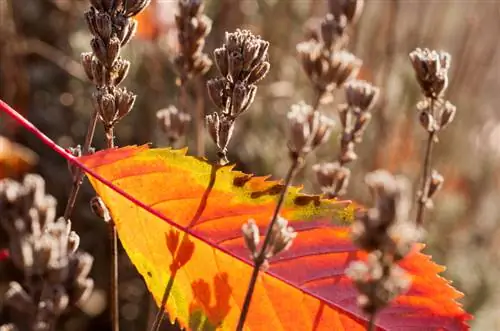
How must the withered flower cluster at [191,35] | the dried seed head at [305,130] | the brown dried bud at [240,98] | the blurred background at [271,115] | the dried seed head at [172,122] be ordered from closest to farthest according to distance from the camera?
the dried seed head at [305,130] < the brown dried bud at [240,98] < the withered flower cluster at [191,35] < the dried seed head at [172,122] < the blurred background at [271,115]

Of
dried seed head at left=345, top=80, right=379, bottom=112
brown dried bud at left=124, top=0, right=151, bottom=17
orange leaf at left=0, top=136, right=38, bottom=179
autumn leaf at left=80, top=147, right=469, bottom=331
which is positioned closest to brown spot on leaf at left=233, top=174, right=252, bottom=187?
autumn leaf at left=80, top=147, right=469, bottom=331

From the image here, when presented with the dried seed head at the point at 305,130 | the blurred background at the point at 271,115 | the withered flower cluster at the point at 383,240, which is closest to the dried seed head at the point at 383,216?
the withered flower cluster at the point at 383,240

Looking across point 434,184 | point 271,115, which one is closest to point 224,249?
point 434,184

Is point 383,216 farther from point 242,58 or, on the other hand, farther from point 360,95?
point 360,95

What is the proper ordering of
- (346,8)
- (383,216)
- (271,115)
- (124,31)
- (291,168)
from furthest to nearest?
(271,115)
(346,8)
(124,31)
(291,168)
(383,216)

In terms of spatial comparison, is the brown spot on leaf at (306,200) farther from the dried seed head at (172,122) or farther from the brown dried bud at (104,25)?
the dried seed head at (172,122)

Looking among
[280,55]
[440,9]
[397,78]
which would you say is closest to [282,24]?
[280,55]

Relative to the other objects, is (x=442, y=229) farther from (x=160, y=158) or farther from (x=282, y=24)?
(x=160, y=158)
